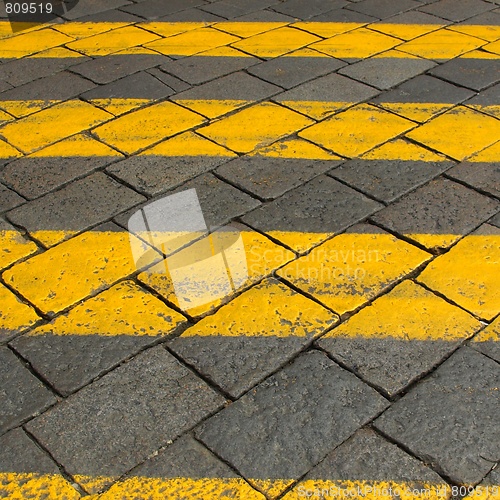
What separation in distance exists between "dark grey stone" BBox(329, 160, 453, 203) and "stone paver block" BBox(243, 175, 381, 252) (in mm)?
72

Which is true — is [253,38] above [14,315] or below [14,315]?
above

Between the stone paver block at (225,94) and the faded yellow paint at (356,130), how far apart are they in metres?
0.48

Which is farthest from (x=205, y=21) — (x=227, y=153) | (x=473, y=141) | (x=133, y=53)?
(x=473, y=141)

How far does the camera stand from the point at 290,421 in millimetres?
2133

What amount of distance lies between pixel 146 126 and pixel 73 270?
46.3 inches

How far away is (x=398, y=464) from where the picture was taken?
200 cm

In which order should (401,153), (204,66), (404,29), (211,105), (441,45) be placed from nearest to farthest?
(401,153) → (211,105) → (204,66) → (441,45) → (404,29)

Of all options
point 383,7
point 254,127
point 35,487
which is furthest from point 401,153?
point 35,487

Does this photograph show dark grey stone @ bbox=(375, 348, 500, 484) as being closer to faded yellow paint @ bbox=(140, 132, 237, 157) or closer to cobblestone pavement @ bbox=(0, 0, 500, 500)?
cobblestone pavement @ bbox=(0, 0, 500, 500)

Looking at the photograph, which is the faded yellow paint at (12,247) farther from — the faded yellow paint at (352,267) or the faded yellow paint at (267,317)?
the faded yellow paint at (352,267)

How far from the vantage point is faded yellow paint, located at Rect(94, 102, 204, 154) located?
3.50 m

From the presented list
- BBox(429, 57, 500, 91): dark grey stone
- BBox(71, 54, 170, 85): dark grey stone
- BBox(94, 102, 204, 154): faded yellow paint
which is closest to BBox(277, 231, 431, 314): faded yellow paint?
BBox(94, 102, 204, 154): faded yellow paint

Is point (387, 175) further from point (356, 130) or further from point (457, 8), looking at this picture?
point (457, 8)

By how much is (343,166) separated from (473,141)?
716 mm
